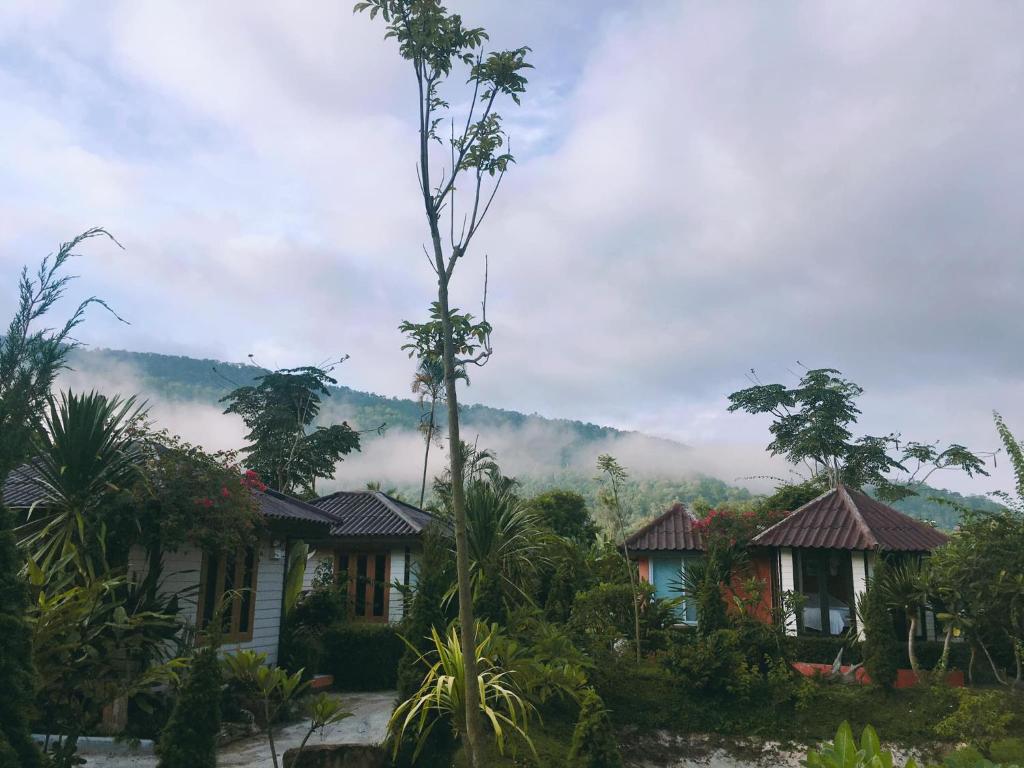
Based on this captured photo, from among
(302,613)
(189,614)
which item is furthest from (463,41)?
(302,613)

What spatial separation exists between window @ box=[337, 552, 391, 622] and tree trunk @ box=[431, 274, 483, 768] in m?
14.4

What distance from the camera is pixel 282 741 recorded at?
31.9 feet

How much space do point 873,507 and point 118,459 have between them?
16.8 meters

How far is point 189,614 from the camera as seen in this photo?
10.9 m

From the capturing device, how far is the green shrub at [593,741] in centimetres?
629

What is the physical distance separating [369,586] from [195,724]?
539 inches

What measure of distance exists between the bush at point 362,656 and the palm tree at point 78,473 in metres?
6.06

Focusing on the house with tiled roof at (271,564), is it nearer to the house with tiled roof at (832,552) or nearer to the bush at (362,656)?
the bush at (362,656)

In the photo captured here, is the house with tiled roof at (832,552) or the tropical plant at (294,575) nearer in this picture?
the tropical plant at (294,575)

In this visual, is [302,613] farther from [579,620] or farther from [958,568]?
[958,568]

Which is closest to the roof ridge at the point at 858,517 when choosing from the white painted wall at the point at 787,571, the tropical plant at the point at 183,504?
the white painted wall at the point at 787,571

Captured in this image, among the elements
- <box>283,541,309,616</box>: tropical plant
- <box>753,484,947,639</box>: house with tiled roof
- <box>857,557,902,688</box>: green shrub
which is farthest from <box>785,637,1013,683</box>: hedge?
<box>283,541,309,616</box>: tropical plant

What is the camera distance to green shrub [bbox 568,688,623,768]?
20.6ft

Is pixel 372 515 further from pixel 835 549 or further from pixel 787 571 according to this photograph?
pixel 835 549
